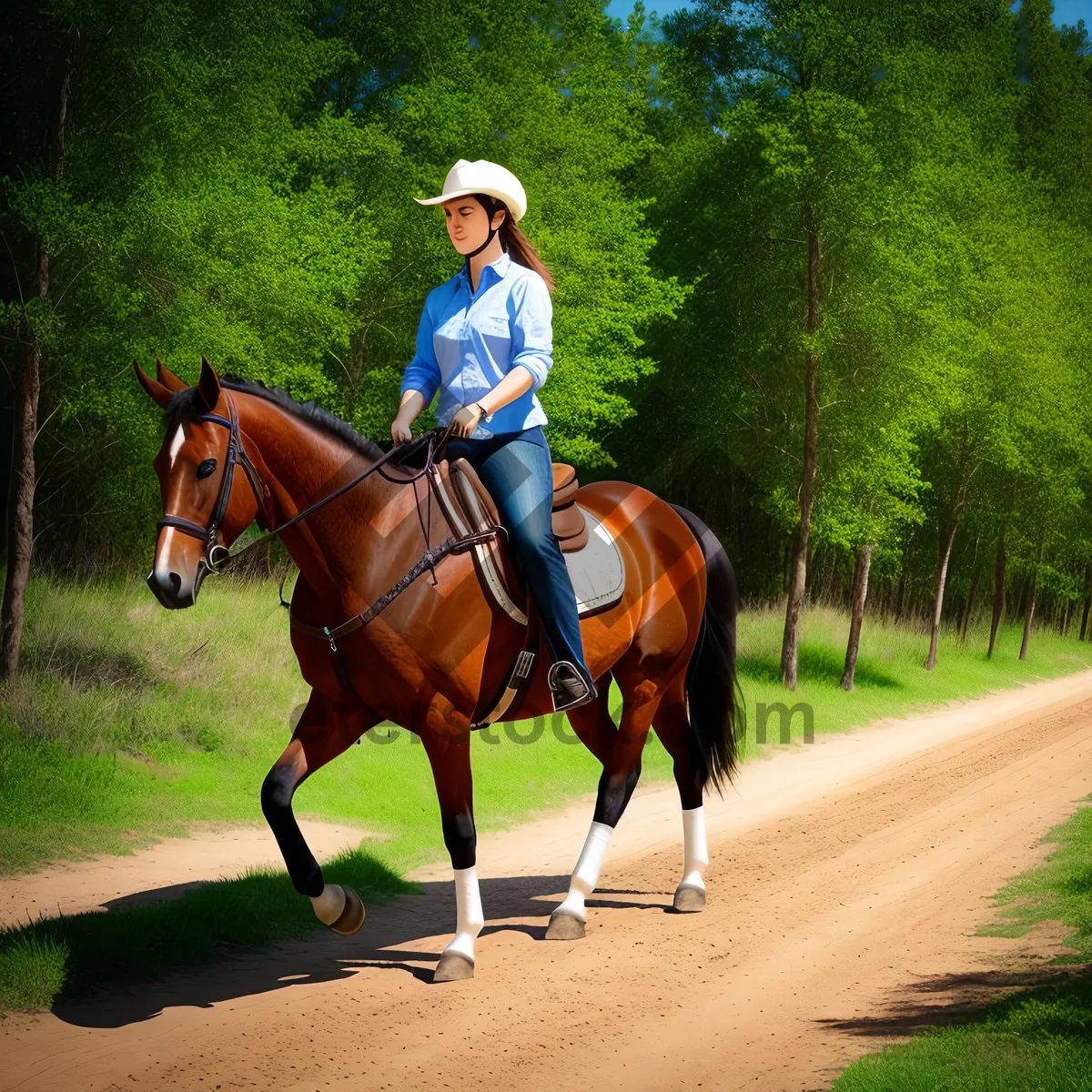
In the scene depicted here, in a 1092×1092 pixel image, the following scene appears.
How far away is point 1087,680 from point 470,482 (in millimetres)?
23686

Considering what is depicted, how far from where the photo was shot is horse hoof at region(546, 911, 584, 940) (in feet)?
22.4

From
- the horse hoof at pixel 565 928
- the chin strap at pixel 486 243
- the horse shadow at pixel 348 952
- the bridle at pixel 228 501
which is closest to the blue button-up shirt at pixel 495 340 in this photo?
the chin strap at pixel 486 243

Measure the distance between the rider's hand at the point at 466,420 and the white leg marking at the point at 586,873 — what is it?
2.68m

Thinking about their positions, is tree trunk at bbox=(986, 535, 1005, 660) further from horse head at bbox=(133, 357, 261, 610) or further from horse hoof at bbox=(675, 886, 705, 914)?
horse head at bbox=(133, 357, 261, 610)

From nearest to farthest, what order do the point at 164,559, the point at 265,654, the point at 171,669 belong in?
the point at 164,559 → the point at 171,669 → the point at 265,654

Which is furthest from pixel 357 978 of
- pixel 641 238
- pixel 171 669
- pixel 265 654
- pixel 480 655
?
pixel 641 238

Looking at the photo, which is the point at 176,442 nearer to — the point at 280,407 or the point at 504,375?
the point at 280,407

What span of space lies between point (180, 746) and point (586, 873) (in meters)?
5.24

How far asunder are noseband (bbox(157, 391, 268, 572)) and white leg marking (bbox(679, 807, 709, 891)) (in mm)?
3929

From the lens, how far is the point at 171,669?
12.6 meters

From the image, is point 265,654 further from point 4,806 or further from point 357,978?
point 357,978

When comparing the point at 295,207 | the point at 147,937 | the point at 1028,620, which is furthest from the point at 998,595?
the point at 147,937

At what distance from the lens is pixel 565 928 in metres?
6.83

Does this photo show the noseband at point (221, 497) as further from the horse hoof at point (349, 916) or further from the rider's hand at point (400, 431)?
the horse hoof at point (349, 916)
